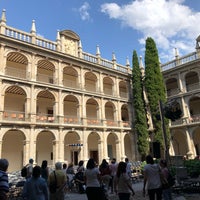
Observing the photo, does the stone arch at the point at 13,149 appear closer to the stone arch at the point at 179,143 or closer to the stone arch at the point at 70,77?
the stone arch at the point at 70,77

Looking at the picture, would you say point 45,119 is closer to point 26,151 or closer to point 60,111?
point 60,111

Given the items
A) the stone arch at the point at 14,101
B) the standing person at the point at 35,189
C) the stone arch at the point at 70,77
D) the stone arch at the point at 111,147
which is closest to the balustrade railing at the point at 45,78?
the stone arch at the point at 70,77

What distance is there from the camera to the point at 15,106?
2134 centimetres

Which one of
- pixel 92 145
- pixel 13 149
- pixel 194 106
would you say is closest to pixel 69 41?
pixel 13 149

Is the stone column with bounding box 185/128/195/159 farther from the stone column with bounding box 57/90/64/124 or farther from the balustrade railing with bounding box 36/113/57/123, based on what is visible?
the balustrade railing with bounding box 36/113/57/123

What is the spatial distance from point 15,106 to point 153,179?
18.6 m

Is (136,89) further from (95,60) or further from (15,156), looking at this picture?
(15,156)

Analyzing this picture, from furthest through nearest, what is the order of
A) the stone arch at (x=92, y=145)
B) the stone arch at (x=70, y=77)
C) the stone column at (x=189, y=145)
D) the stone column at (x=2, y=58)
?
the stone arch at (x=92, y=145) → the stone column at (x=189, y=145) → the stone arch at (x=70, y=77) → the stone column at (x=2, y=58)

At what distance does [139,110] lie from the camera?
89.2 ft

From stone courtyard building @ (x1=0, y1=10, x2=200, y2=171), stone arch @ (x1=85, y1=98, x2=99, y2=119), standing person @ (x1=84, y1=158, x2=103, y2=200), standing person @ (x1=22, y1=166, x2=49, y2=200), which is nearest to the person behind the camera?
standing person @ (x1=22, y1=166, x2=49, y2=200)

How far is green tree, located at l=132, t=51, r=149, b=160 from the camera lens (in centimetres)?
2619

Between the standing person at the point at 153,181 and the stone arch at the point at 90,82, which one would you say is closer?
the standing person at the point at 153,181

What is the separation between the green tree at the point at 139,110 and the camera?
26188mm

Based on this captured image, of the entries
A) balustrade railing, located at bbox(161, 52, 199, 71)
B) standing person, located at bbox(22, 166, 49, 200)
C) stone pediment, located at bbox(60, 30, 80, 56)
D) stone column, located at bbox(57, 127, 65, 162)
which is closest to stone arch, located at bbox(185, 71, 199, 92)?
balustrade railing, located at bbox(161, 52, 199, 71)
